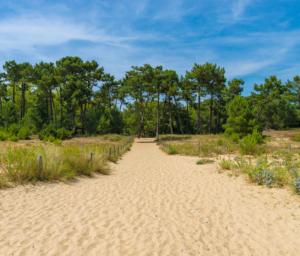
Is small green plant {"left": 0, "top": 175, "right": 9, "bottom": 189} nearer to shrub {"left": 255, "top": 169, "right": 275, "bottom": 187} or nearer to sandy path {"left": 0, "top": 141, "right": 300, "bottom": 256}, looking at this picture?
sandy path {"left": 0, "top": 141, "right": 300, "bottom": 256}

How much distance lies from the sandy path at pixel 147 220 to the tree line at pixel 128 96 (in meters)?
37.3

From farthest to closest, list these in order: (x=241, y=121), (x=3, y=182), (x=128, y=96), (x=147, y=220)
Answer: (x=128, y=96)
(x=241, y=121)
(x=3, y=182)
(x=147, y=220)

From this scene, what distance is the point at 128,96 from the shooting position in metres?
61.3

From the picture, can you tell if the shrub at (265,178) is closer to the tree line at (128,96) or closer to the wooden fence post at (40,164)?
the wooden fence post at (40,164)

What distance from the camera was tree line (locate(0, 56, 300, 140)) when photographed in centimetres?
5188

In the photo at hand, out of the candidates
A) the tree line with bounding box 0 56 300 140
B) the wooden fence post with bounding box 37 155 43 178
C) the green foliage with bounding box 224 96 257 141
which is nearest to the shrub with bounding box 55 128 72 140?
the tree line with bounding box 0 56 300 140

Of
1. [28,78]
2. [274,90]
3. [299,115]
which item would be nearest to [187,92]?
[274,90]

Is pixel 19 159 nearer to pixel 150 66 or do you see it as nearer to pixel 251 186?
pixel 251 186

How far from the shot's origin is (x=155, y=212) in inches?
268

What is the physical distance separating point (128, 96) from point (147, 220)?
56062 millimetres

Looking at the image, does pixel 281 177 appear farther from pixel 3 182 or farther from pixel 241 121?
pixel 241 121

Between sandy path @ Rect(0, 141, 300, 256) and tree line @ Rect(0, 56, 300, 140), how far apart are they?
37.3 meters

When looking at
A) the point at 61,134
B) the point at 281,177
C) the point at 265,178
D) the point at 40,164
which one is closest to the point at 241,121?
the point at 281,177

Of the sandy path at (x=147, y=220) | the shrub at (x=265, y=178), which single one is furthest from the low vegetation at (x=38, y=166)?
the shrub at (x=265, y=178)
